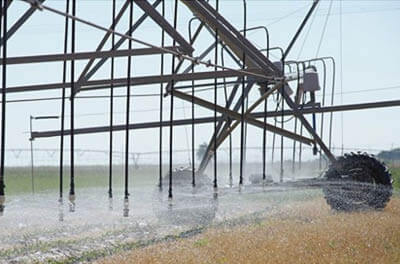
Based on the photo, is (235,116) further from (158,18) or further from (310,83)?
(158,18)

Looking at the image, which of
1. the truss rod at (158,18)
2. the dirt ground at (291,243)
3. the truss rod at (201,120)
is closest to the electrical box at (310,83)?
the truss rod at (201,120)

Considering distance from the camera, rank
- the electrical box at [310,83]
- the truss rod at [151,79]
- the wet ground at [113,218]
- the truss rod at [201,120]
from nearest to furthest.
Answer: the truss rod at [151,79]
the wet ground at [113,218]
the truss rod at [201,120]
the electrical box at [310,83]

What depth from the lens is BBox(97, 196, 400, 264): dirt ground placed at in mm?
7797

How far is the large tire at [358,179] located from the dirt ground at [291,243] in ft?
4.26

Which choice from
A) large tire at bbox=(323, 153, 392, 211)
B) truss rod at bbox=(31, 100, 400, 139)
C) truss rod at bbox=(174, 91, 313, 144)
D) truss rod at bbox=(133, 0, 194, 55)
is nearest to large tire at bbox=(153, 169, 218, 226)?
truss rod at bbox=(31, 100, 400, 139)

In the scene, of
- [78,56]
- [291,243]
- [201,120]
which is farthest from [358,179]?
[78,56]

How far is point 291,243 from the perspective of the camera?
28.8 feet

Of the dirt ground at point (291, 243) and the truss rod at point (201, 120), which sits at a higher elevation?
the truss rod at point (201, 120)

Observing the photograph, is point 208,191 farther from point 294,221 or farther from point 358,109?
point 358,109

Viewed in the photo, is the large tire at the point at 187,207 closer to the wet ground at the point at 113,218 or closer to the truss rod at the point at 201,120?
the wet ground at the point at 113,218

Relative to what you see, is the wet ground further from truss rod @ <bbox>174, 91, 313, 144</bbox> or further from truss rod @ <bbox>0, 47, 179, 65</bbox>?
truss rod @ <bbox>0, 47, 179, 65</bbox>

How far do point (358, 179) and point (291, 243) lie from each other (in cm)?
487

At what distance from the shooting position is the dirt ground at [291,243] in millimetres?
7797

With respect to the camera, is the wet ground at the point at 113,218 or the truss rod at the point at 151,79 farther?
the wet ground at the point at 113,218
